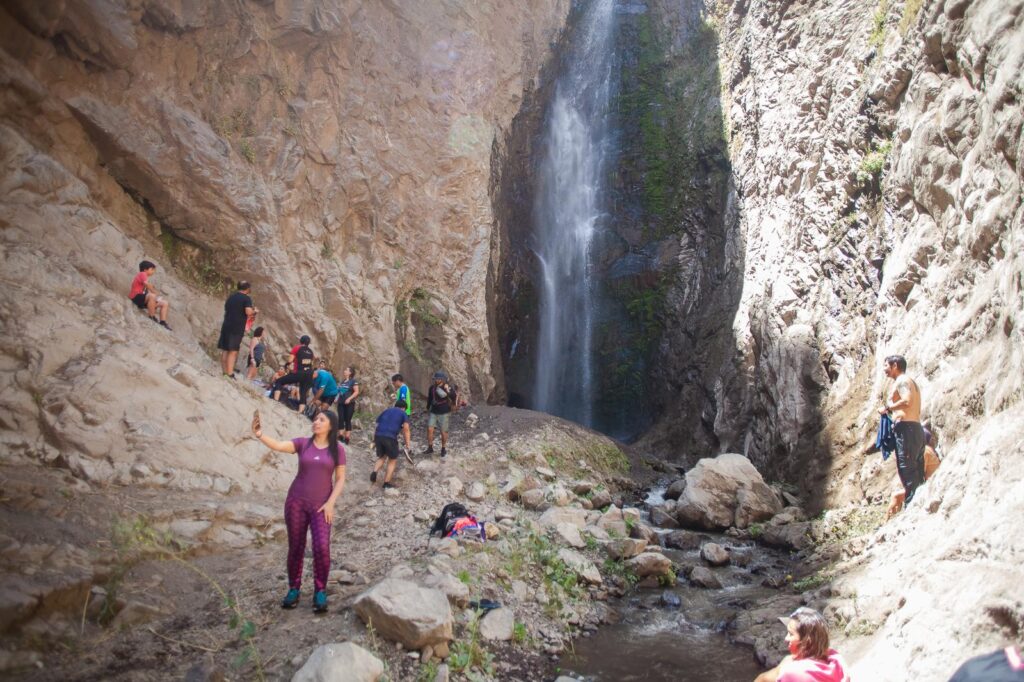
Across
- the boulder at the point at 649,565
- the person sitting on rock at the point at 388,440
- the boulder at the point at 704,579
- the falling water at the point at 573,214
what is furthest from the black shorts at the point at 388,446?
the falling water at the point at 573,214

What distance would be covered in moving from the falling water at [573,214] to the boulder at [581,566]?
17327 millimetres

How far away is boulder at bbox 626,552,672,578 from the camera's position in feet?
29.1

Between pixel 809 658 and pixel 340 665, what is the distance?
3.19 metres

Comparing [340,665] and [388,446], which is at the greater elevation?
[388,446]

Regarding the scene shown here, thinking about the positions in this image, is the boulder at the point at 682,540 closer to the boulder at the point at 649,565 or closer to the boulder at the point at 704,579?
the boulder at the point at 704,579

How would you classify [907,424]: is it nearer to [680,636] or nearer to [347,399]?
[680,636]

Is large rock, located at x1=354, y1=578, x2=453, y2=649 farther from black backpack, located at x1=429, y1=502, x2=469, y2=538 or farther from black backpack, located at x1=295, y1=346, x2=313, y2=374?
black backpack, located at x1=295, y1=346, x2=313, y2=374

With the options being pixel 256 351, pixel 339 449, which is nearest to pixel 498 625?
pixel 339 449

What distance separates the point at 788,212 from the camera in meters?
16.4

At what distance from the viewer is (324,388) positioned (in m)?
11.0

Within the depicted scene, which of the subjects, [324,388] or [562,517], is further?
[324,388]

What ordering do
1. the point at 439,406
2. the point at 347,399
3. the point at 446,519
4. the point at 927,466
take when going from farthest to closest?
the point at 439,406
the point at 347,399
the point at 446,519
the point at 927,466

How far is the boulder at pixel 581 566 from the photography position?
8195mm

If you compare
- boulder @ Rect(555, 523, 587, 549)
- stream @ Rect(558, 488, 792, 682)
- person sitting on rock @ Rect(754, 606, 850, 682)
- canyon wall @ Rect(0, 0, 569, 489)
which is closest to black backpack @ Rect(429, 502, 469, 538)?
boulder @ Rect(555, 523, 587, 549)
